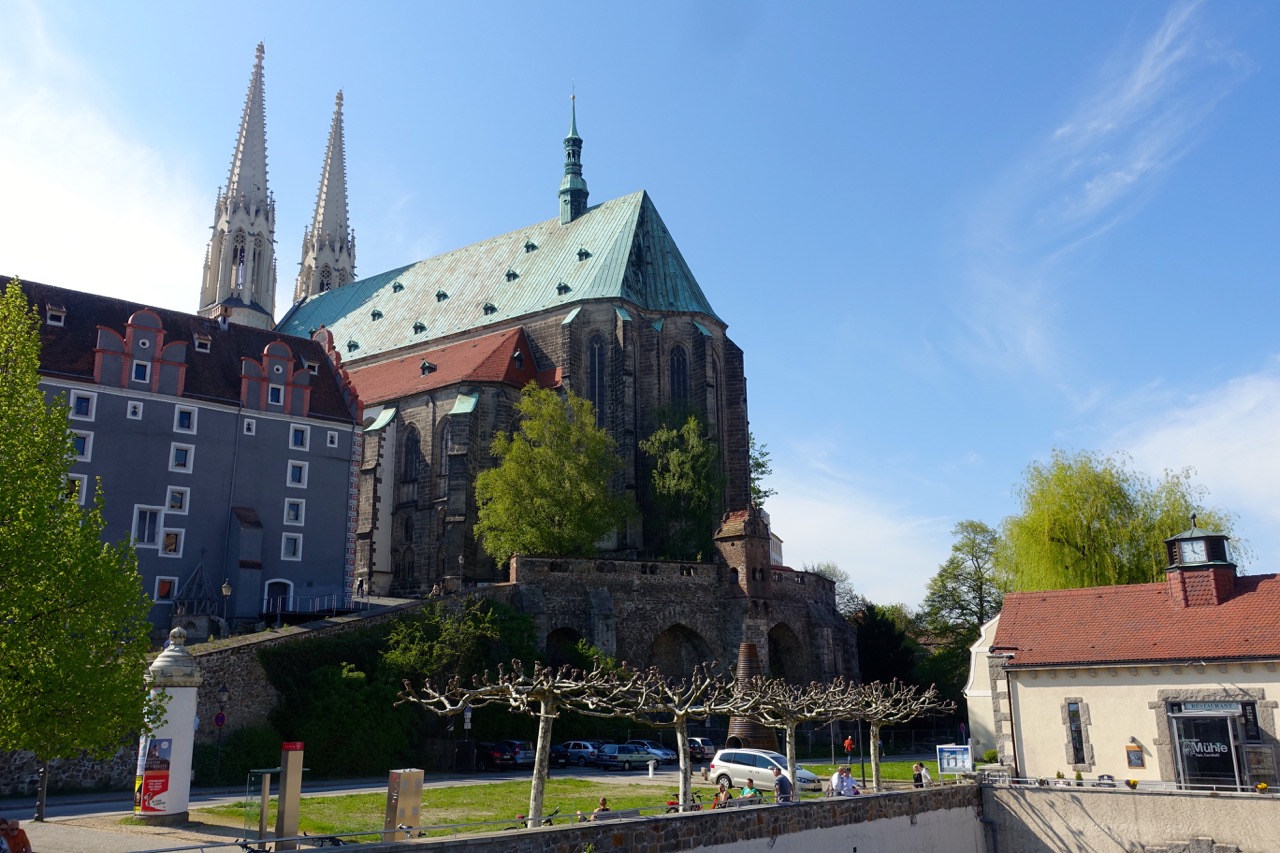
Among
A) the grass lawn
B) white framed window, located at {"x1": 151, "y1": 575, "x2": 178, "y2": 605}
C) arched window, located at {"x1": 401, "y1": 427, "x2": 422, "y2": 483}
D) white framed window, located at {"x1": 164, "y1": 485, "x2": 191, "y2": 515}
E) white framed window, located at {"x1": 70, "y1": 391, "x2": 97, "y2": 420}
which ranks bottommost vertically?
the grass lawn

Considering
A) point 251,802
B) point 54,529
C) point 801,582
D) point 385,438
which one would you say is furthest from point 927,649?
point 54,529

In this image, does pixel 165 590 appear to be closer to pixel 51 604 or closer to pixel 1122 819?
pixel 51 604

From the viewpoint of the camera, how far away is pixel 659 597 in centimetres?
4588

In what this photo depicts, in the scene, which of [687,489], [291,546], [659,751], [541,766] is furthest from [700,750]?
[541,766]

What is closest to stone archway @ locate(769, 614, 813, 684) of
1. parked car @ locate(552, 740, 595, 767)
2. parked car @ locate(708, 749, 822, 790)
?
parked car @ locate(552, 740, 595, 767)

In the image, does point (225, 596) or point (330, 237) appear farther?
point (330, 237)

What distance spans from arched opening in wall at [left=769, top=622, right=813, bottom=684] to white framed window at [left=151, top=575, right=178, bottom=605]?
24.4 m

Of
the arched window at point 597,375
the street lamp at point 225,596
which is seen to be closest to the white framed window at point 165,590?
the street lamp at point 225,596

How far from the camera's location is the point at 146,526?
42.4 meters

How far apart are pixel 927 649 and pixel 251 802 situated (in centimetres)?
5700

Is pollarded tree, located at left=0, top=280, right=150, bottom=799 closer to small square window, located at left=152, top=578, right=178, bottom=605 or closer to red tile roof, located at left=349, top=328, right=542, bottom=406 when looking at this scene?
small square window, located at left=152, top=578, right=178, bottom=605

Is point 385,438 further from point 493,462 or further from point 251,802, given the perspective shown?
point 251,802

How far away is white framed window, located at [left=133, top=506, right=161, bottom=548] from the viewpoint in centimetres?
4209

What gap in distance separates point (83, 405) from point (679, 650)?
83.9ft
